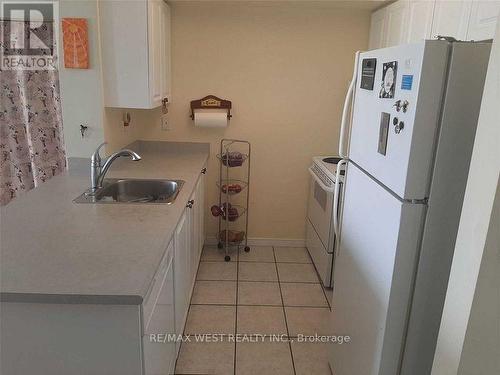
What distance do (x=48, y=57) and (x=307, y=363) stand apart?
268cm

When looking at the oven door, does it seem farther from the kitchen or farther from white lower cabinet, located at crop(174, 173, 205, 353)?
white lower cabinet, located at crop(174, 173, 205, 353)

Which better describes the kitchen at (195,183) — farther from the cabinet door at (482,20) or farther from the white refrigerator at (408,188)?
the white refrigerator at (408,188)

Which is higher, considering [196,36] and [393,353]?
[196,36]

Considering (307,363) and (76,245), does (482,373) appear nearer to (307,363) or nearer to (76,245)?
(307,363)

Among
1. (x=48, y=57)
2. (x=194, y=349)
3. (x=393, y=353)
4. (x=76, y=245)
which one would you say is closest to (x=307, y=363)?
(x=194, y=349)

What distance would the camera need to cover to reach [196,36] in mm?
3250

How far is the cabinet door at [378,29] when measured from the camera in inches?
113

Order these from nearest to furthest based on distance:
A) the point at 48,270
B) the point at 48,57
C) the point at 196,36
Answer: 1. the point at 48,270
2. the point at 48,57
3. the point at 196,36

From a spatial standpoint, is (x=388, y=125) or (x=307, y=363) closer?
(x=388, y=125)

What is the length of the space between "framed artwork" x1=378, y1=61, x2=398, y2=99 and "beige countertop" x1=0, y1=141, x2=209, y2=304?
104 centimetres

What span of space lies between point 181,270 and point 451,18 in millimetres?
1890

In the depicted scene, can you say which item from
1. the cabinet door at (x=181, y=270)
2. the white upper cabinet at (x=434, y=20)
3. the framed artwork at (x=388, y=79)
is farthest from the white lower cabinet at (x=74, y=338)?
the white upper cabinet at (x=434, y=20)

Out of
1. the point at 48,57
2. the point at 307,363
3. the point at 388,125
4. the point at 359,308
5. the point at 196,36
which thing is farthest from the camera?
the point at 196,36

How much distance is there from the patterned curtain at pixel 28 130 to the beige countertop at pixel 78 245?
2.48 feet
